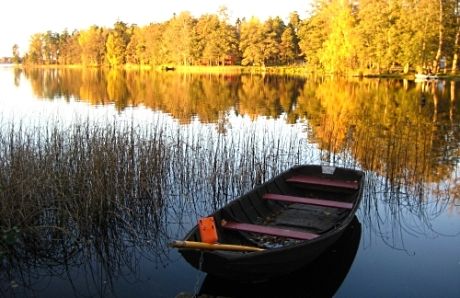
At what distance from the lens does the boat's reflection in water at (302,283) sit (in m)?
5.02

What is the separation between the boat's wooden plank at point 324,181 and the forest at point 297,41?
37.6m

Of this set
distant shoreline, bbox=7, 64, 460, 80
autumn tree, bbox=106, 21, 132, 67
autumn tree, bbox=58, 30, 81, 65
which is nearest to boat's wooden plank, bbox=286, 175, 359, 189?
distant shoreline, bbox=7, 64, 460, 80

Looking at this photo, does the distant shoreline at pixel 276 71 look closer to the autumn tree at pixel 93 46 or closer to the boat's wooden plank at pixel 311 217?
the autumn tree at pixel 93 46

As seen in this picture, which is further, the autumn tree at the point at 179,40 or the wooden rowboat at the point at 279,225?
the autumn tree at the point at 179,40

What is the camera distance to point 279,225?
6324 millimetres

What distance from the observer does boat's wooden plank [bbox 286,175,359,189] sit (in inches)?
295

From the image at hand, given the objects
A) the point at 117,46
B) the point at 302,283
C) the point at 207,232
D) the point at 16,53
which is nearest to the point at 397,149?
the point at 302,283

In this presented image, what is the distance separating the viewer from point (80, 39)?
306ft

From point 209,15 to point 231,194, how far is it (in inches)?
2528

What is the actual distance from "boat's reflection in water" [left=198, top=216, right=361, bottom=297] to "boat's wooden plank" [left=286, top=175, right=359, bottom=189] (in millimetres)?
1497

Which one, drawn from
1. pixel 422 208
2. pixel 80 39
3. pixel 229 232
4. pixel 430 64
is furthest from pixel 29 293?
pixel 80 39

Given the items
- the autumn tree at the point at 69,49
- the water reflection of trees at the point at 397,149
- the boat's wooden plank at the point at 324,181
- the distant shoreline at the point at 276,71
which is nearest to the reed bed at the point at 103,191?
the boat's wooden plank at the point at 324,181

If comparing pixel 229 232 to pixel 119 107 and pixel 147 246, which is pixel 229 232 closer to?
pixel 147 246

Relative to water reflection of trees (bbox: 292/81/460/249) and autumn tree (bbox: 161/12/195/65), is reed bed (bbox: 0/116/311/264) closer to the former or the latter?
water reflection of trees (bbox: 292/81/460/249)
